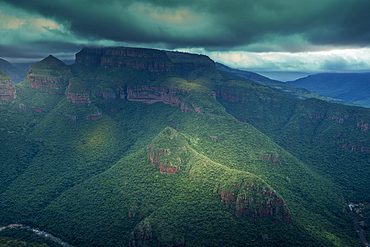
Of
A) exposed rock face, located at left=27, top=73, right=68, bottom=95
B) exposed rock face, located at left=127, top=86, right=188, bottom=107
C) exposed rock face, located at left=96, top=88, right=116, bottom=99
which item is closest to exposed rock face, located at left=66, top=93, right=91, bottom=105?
exposed rock face, located at left=96, top=88, right=116, bottom=99

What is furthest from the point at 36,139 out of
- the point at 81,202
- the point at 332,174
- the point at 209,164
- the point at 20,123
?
the point at 332,174

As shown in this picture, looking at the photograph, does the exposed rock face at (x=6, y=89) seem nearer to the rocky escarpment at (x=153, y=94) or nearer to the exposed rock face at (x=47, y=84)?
the exposed rock face at (x=47, y=84)

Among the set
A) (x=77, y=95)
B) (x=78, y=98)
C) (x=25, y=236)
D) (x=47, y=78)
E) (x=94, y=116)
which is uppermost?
(x=47, y=78)

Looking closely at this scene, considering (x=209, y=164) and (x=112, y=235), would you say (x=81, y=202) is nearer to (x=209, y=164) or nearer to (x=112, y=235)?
(x=112, y=235)

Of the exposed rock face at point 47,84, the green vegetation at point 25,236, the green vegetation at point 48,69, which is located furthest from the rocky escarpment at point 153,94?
the green vegetation at point 25,236

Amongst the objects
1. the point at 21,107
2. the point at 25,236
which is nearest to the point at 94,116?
the point at 21,107

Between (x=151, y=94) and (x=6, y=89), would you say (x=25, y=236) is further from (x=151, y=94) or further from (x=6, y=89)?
(x=151, y=94)
